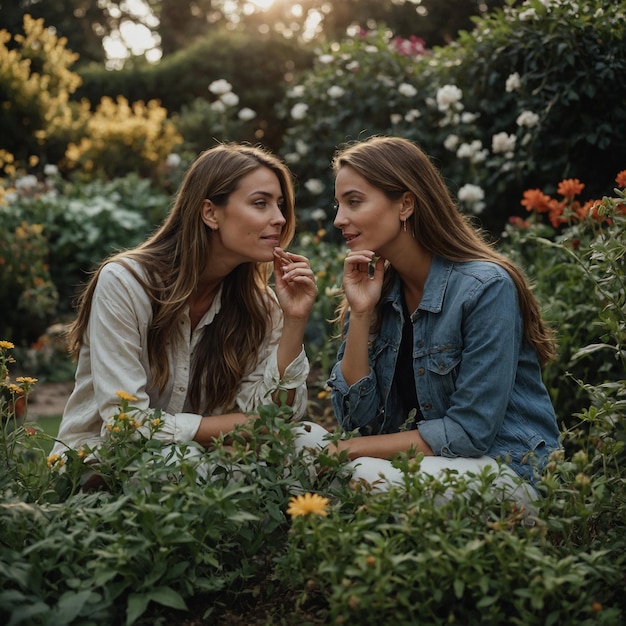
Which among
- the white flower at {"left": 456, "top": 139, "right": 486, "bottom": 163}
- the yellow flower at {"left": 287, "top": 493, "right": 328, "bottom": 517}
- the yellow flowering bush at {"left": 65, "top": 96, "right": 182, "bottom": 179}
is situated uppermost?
the white flower at {"left": 456, "top": 139, "right": 486, "bottom": 163}

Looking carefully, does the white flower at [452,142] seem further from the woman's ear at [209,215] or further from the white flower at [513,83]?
the woman's ear at [209,215]

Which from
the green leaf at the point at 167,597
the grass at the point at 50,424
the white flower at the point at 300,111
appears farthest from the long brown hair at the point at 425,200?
the white flower at the point at 300,111

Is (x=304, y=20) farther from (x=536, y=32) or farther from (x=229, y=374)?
(x=229, y=374)

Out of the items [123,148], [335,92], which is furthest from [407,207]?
[123,148]

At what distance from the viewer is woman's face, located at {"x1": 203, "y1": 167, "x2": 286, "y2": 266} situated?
302 cm

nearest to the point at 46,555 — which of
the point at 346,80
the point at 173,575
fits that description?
the point at 173,575

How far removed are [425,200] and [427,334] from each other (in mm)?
462

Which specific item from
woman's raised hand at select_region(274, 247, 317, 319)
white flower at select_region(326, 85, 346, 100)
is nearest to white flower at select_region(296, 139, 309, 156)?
white flower at select_region(326, 85, 346, 100)

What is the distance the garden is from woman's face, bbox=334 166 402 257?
1.88 ft

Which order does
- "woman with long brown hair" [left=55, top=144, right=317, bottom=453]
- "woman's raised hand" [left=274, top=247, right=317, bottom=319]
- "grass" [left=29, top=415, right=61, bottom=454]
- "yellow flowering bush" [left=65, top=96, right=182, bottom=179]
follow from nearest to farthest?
"woman with long brown hair" [left=55, top=144, right=317, bottom=453], "woman's raised hand" [left=274, top=247, right=317, bottom=319], "grass" [left=29, top=415, right=61, bottom=454], "yellow flowering bush" [left=65, top=96, right=182, bottom=179]

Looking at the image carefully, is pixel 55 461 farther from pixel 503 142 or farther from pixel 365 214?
pixel 503 142

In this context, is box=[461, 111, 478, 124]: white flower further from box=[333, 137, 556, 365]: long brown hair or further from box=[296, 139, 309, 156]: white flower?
box=[333, 137, 556, 365]: long brown hair

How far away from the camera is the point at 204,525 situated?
6.76 ft

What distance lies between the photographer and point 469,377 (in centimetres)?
256
